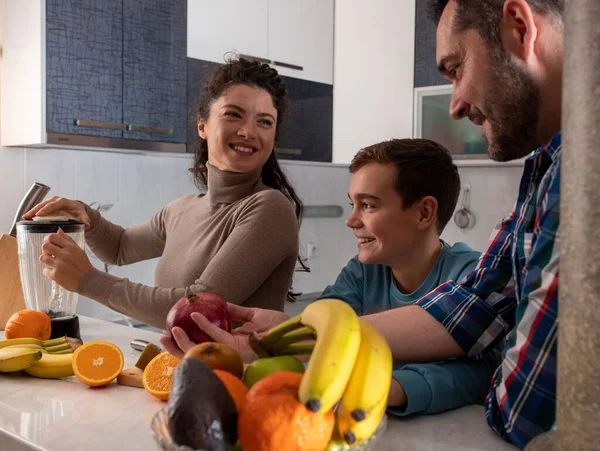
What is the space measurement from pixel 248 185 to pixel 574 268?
4.42 feet

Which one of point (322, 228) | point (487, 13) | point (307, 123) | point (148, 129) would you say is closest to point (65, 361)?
point (487, 13)

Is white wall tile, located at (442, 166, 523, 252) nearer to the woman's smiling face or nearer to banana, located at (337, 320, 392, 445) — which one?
the woman's smiling face

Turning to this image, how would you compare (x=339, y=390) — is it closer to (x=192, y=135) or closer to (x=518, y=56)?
(x=518, y=56)

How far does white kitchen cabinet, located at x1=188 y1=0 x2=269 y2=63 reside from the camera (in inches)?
112

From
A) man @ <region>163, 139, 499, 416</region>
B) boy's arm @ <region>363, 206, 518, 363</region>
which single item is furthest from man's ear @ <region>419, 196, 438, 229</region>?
boy's arm @ <region>363, 206, 518, 363</region>

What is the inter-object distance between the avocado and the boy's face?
0.91 m

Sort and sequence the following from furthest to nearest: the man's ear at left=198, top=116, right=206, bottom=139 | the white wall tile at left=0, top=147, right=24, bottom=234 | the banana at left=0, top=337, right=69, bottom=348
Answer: the white wall tile at left=0, top=147, right=24, bottom=234, the man's ear at left=198, top=116, right=206, bottom=139, the banana at left=0, top=337, right=69, bottom=348

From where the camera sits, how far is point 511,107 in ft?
2.70

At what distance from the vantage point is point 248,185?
1625 millimetres

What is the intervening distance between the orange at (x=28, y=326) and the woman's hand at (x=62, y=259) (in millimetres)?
110

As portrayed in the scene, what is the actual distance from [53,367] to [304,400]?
0.70 m

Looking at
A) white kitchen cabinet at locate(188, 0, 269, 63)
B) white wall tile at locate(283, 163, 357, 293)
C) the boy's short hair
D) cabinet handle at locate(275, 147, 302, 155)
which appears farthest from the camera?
white wall tile at locate(283, 163, 357, 293)

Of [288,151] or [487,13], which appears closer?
[487,13]

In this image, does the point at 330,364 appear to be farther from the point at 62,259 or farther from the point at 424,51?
the point at 424,51
